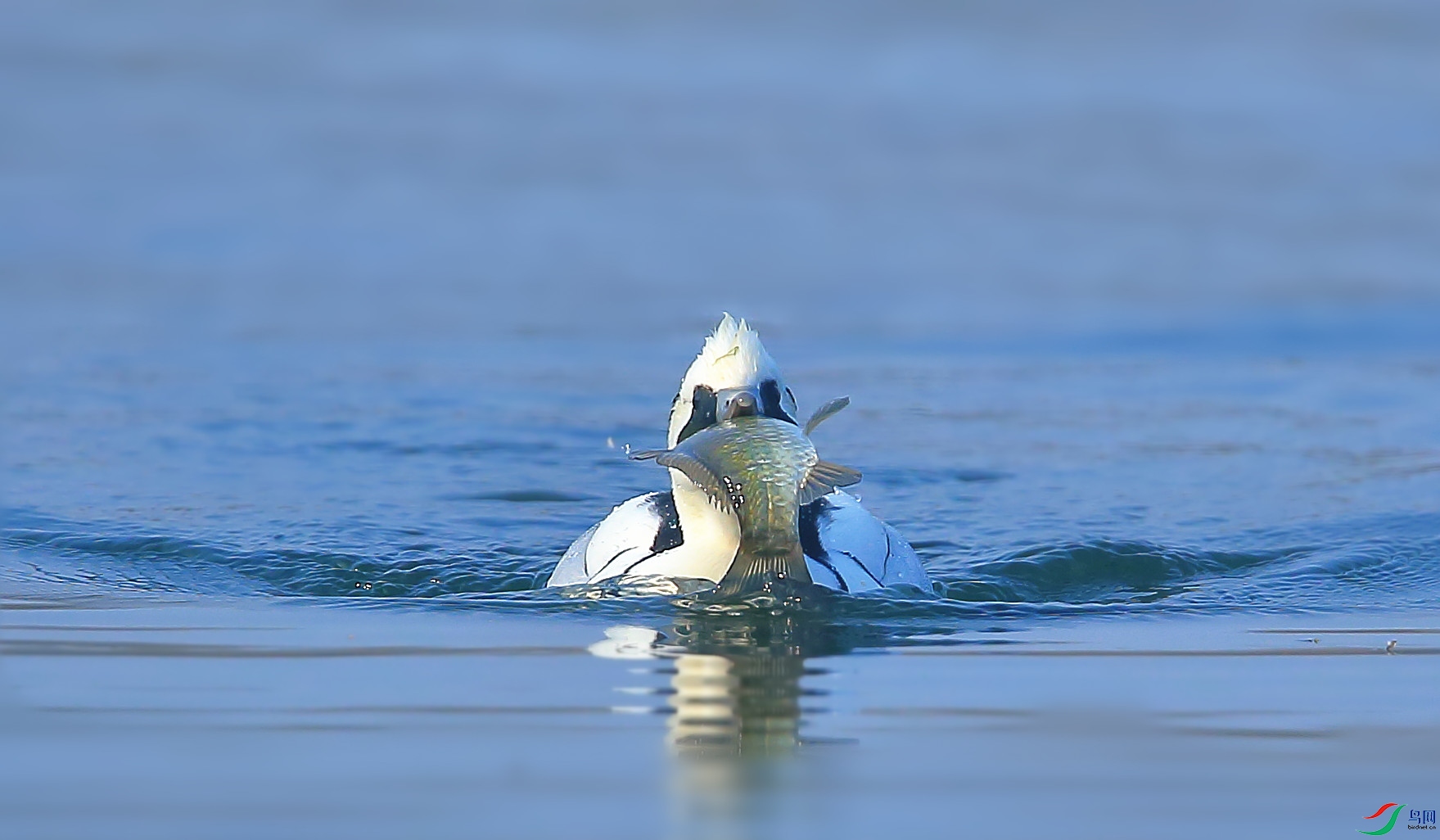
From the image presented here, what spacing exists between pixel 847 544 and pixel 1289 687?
2.38 metres

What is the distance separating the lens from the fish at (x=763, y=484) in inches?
280

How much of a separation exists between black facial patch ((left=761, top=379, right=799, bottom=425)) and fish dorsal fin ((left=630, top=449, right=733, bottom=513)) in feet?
2.53

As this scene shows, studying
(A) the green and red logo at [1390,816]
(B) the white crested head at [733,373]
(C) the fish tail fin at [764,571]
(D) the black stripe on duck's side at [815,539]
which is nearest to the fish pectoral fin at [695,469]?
(C) the fish tail fin at [764,571]

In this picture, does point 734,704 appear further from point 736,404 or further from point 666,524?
point 666,524

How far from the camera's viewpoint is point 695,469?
7.35 metres

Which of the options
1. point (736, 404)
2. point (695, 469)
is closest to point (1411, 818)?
point (695, 469)

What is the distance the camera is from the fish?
7.10m

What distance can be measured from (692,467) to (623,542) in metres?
1.50

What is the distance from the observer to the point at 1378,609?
8.66 meters

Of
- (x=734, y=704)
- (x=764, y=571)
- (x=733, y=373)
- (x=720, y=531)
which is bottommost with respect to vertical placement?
(x=734, y=704)

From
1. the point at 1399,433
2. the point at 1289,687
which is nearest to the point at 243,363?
the point at 1399,433

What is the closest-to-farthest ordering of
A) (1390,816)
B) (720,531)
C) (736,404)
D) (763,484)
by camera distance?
(1390,816)
(763,484)
(736,404)
(720,531)

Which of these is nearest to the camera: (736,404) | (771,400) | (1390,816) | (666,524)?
(1390,816)

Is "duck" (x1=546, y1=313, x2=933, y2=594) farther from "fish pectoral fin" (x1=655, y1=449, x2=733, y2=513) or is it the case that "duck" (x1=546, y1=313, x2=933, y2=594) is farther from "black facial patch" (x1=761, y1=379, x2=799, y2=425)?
Result: "fish pectoral fin" (x1=655, y1=449, x2=733, y2=513)
